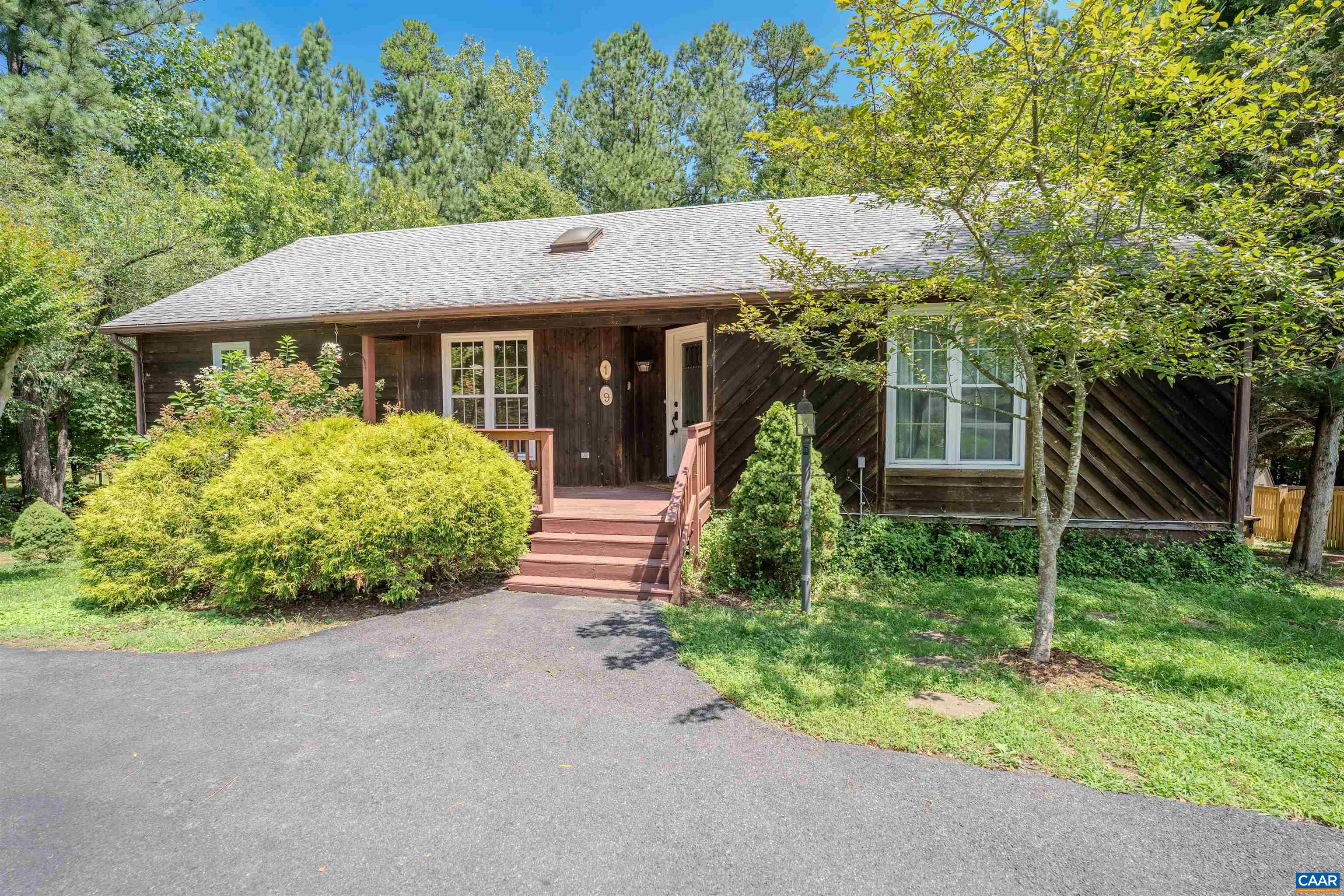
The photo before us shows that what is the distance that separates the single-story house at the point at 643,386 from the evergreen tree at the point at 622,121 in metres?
13.8

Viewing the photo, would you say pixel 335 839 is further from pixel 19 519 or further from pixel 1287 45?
pixel 19 519

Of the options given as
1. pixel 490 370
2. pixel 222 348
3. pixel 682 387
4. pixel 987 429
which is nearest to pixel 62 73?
pixel 222 348

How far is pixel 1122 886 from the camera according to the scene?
94.8 inches

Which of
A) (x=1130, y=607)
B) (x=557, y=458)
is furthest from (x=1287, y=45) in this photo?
(x=557, y=458)

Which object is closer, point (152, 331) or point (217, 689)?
point (217, 689)

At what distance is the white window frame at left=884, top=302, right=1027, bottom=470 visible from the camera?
7.14 meters

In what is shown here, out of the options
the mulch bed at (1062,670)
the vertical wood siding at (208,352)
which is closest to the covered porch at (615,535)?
the mulch bed at (1062,670)

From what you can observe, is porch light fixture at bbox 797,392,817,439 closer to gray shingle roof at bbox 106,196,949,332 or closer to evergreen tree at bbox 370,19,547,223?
gray shingle roof at bbox 106,196,949,332

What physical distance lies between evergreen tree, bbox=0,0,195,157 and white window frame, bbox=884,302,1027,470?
18.6 m

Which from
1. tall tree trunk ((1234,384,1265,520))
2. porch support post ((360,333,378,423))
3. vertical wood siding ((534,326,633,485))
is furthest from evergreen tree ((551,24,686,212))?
tall tree trunk ((1234,384,1265,520))

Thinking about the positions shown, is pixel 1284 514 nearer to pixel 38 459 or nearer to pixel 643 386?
pixel 643 386

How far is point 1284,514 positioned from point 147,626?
63.6ft

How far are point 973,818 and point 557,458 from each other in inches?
287

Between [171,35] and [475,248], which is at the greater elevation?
[171,35]
